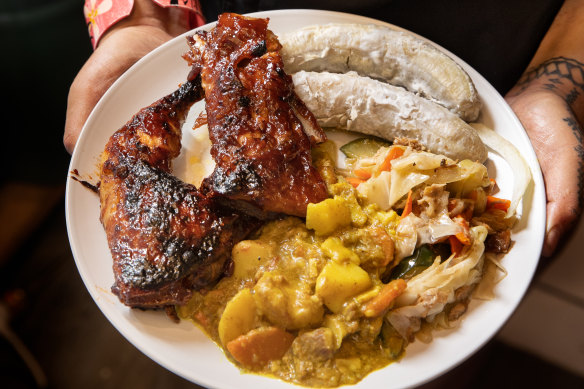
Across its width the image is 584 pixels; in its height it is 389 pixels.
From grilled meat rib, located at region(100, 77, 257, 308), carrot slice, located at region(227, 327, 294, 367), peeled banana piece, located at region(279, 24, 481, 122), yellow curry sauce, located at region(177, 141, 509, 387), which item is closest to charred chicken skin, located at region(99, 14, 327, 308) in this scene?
grilled meat rib, located at region(100, 77, 257, 308)

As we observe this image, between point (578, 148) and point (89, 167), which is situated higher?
point (578, 148)

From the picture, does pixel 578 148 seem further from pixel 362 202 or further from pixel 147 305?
pixel 147 305

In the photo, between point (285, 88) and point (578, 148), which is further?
point (578, 148)

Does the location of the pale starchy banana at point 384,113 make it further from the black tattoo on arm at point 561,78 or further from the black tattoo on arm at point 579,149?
the black tattoo on arm at point 561,78

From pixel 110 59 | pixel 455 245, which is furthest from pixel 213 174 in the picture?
pixel 110 59

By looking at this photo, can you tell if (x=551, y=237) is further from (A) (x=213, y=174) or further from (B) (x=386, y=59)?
(A) (x=213, y=174)

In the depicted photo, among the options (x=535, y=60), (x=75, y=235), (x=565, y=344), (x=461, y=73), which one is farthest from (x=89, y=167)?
(x=565, y=344)
